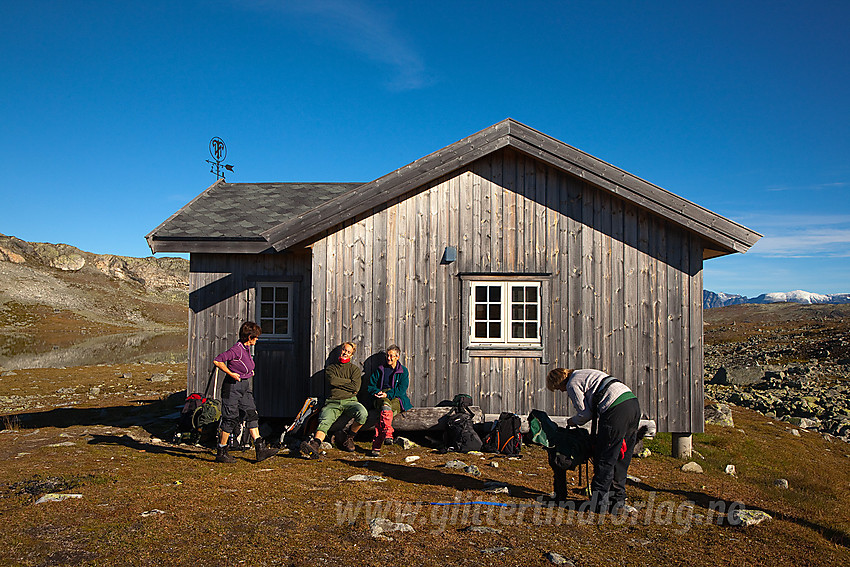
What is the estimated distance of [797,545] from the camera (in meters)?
5.29

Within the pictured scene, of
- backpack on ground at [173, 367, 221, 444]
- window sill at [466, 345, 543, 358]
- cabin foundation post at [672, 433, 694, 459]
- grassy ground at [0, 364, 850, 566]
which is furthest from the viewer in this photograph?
window sill at [466, 345, 543, 358]

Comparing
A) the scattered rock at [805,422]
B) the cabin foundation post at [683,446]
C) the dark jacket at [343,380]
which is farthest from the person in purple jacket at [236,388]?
the scattered rock at [805,422]

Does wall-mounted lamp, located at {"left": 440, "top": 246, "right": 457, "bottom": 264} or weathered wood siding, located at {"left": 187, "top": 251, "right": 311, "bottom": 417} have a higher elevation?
wall-mounted lamp, located at {"left": 440, "top": 246, "right": 457, "bottom": 264}

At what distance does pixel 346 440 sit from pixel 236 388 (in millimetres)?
2106

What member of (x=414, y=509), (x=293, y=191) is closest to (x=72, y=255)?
(x=293, y=191)

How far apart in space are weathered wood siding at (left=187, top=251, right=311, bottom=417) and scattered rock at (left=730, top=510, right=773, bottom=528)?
7456 mm

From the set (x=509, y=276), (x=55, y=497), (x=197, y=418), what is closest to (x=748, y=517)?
(x=509, y=276)

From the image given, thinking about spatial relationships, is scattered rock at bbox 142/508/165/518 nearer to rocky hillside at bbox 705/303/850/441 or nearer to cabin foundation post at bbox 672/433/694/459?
cabin foundation post at bbox 672/433/694/459

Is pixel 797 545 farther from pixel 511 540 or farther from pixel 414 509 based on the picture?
pixel 414 509

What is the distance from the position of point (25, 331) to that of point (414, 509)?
7931cm

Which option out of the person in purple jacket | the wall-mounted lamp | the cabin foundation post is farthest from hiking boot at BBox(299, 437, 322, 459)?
the cabin foundation post

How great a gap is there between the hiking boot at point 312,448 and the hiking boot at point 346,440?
58 centimetres

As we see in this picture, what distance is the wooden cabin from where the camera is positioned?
9414 millimetres

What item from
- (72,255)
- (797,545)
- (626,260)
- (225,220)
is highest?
(72,255)
